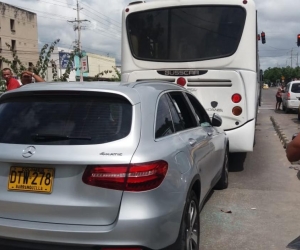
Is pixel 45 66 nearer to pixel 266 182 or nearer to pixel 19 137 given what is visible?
pixel 266 182

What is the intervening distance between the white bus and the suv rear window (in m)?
4.61

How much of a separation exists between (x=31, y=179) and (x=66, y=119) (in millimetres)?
546

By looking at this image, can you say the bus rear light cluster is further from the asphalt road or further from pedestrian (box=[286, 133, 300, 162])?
pedestrian (box=[286, 133, 300, 162])

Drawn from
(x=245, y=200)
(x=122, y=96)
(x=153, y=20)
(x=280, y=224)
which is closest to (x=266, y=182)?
(x=245, y=200)

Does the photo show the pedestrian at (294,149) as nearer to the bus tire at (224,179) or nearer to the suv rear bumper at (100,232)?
the suv rear bumper at (100,232)

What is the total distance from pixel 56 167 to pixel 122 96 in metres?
0.80

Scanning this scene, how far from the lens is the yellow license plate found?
310cm

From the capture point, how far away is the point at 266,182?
7379 mm

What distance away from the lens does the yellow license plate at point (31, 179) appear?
3.10 m

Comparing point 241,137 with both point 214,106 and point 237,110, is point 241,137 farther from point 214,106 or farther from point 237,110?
point 214,106

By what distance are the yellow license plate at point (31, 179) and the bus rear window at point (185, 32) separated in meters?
5.33

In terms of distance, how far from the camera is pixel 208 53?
787cm

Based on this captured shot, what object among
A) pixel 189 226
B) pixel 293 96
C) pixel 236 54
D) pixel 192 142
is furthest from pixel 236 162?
pixel 293 96

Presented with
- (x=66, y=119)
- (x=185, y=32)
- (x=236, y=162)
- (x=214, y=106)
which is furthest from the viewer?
(x=236, y=162)
